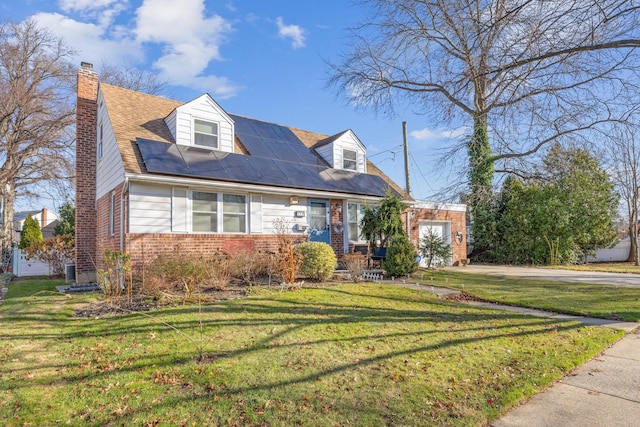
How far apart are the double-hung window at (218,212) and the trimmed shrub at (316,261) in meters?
2.48

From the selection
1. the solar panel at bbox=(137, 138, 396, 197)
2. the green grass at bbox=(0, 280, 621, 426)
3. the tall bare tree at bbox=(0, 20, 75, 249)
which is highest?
the tall bare tree at bbox=(0, 20, 75, 249)

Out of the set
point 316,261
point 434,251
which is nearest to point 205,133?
point 316,261

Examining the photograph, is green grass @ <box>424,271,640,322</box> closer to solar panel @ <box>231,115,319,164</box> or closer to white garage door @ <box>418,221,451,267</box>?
white garage door @ <box>418,221,451,267</box>

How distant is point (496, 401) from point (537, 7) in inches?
233

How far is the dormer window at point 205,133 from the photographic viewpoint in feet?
39.7

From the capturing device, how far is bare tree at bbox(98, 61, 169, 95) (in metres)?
27.2

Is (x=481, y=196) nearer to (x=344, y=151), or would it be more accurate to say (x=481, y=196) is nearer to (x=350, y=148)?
(x=350, y=148)

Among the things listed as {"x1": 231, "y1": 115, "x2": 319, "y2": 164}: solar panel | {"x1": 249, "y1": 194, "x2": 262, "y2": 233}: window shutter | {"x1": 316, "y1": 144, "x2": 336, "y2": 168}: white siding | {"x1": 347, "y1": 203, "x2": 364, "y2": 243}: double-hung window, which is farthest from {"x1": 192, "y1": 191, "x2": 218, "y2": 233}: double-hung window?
{"x1": 316, "y1": 144, "x2": 336, "y2": 168}: white siding

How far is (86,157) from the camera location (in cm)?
1315

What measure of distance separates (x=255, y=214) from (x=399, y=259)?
4.70 m

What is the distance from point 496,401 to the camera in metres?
3.47

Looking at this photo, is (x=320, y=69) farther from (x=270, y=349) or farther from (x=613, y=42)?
(x=270, y=349)

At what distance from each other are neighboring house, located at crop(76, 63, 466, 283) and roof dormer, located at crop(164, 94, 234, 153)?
0.11 ft

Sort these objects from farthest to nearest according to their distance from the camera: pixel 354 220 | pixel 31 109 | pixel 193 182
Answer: pixel 31 109 < pixel 354 220 < pixel 193 182
